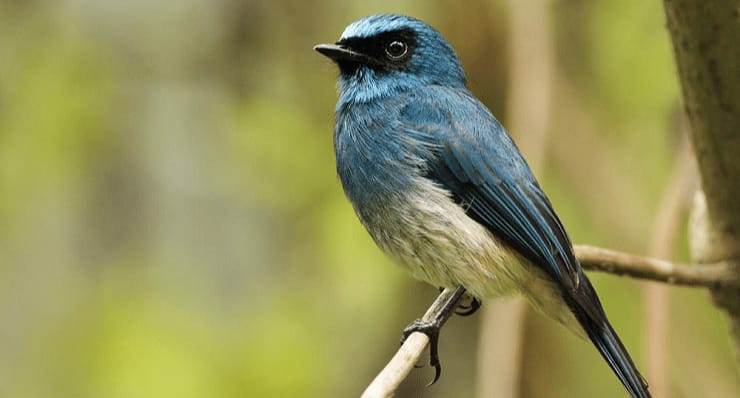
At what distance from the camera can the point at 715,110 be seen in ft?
9.70

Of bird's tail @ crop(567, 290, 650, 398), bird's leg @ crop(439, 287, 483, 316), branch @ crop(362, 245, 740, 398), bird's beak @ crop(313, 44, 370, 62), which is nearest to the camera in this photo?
branch @ crop(362, 245, 740, 398)

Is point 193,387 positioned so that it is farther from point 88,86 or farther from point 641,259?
point 641,259

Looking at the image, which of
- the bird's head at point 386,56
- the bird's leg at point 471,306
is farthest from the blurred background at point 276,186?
the bird's head at point 386,56

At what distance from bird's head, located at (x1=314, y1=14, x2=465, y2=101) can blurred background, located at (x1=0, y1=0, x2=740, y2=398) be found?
2.01 feet

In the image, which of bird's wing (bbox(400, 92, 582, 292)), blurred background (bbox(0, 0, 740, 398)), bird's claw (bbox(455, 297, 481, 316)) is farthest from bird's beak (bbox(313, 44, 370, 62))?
bird's claw (bbox(455, 297, 481, 316))

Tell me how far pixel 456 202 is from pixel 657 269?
657mm

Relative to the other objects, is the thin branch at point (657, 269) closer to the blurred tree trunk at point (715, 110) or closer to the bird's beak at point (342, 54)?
the blurred tree trunk at point (715, 110)

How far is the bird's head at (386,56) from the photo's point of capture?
3510mm

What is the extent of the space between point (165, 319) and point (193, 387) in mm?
427

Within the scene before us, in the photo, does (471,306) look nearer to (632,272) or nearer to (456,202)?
(456,202)

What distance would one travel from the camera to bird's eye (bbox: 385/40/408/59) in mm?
3576

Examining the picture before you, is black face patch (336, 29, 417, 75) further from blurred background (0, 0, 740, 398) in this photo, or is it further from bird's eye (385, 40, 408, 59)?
blurred background (0, 0, 740, 398)

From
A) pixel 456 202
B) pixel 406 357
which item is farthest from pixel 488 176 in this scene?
pixel 406 357

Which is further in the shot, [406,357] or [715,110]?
[715,110]
